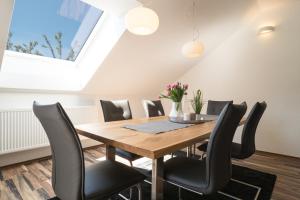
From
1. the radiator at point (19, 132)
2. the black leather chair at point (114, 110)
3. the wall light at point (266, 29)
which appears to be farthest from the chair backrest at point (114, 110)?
the wall light at point (266, 29)

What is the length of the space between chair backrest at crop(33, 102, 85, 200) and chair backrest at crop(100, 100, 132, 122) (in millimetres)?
987

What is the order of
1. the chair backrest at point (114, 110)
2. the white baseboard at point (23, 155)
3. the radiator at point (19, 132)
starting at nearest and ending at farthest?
the chair backrest at point (114, 110) < the radiator at point (19, 132) < the white baseboard at point (23, 155)

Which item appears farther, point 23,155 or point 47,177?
point 23,155

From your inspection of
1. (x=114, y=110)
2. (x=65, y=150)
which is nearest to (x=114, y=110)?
(x=114, y=110)

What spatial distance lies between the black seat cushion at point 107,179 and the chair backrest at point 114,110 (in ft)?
2.46

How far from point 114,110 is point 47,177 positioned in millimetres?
1077

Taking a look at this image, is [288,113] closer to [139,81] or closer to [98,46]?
[139,81]

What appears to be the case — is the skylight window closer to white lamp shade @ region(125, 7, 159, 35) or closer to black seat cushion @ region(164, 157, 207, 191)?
white lamp shade @ region(125, 7, 159, 35)

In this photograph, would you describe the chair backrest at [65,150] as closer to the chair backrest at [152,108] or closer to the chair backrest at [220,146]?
the chair backrest at [220,146]

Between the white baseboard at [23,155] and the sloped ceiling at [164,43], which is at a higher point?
the sloped ceiling at [164,43]

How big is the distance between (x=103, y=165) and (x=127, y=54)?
1.75m

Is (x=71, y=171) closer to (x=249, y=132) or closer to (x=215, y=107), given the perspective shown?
(x=249, y=132)

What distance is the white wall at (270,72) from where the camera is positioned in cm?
295

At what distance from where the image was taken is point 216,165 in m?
1.09
